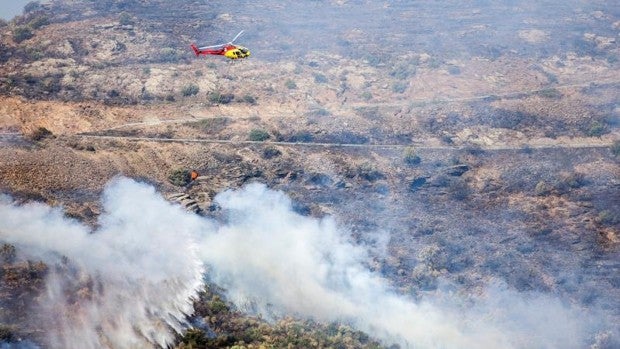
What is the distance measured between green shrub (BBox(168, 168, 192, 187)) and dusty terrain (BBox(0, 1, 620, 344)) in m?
0.55

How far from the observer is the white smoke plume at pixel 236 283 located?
2445 cm

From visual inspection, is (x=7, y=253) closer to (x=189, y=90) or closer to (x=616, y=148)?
(x=189, y=90)

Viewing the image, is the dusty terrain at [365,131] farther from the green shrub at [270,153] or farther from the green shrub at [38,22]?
the green shrub at [38,22]

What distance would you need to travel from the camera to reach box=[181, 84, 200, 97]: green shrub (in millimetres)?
53956

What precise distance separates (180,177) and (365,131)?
17872mm

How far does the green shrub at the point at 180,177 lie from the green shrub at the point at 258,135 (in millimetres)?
7564

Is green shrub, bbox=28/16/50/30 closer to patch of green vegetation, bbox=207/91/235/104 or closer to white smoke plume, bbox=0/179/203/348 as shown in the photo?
patch of green vegetation, bbox=207/91/235/104

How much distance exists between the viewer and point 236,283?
98.6ft

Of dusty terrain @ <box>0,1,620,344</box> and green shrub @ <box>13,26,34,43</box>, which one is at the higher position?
green shrub @ <box>13,26,34,43</box>

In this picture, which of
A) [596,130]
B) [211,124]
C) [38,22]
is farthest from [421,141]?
[38,22]

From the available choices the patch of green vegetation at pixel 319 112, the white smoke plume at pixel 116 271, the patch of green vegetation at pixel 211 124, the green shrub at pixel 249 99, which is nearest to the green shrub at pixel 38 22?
the patch of green vegetation at pixel 211 124

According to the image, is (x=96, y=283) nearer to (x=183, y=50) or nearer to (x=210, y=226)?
(x=210, y=226)

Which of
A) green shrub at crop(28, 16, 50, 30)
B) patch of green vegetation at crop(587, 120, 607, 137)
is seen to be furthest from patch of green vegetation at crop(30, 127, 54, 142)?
patch of green vegetation at crop(587, 120, 607, 137)

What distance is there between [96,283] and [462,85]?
4605 cm
